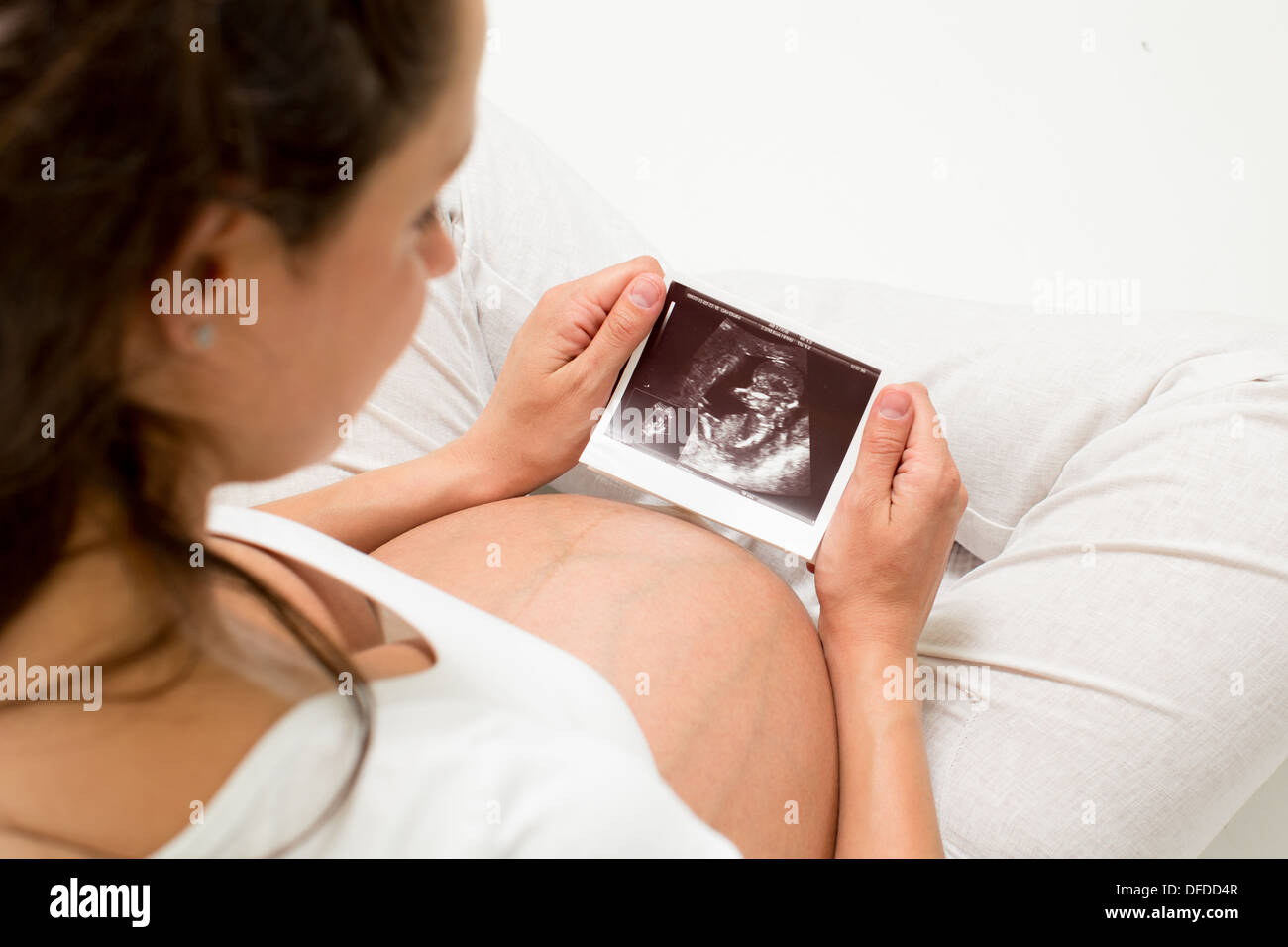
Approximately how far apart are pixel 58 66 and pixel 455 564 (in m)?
0.56

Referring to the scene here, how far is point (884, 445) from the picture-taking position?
0.97 metres

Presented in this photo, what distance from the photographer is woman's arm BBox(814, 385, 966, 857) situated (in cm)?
87

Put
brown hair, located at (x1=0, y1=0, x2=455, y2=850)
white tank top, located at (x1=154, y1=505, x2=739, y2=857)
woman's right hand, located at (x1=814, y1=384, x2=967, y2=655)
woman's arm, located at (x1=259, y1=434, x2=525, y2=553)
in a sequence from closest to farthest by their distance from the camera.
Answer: brown hair, located at (x1=0, y1=0, x2=455, y2=850) → white tank top, located at (x1=154, y1=505, x2=739, y2=857) → woman's right hand, located at (x1=814, y1=384, x2=967, y2=655) → woman's arm, located at (x1=259, y1=434, x2=525, y2=553)

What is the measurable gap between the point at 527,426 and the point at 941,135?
1.13 meters

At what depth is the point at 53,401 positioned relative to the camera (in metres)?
0.46

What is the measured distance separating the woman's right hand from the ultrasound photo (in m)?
0.04

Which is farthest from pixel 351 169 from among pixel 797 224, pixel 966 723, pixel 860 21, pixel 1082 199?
pixel 860 21

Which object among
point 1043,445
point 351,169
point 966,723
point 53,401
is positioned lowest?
point 966,723

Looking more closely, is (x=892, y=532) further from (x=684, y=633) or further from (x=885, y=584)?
(x=684, y=633)

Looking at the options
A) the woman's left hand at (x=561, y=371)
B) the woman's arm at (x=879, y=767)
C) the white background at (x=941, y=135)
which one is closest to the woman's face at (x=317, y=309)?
the woman's left hand at (x=561, y=371)

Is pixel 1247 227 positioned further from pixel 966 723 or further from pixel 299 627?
pixel 299 627

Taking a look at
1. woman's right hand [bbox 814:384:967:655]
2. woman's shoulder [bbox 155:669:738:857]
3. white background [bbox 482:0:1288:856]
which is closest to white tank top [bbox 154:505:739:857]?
woman's shoulder [bbox 155:669:738:857]

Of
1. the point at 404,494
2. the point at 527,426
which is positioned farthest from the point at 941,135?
the point at 404,494

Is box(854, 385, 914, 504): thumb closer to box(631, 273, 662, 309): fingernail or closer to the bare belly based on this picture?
the bare belly
